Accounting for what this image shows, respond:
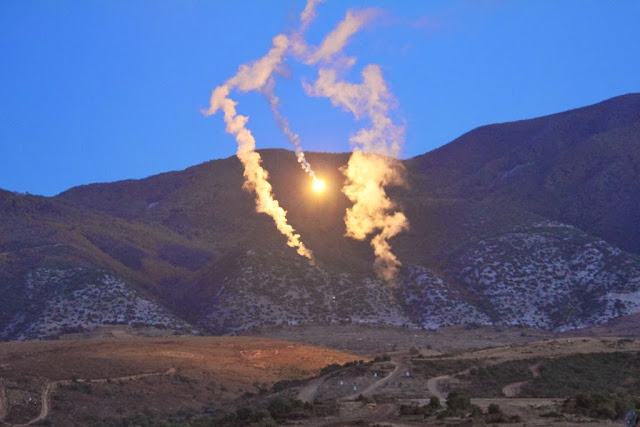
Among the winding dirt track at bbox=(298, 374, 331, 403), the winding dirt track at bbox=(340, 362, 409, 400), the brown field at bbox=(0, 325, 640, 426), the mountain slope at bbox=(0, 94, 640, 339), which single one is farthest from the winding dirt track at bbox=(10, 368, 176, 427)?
the mountain slope at bbox=(0, 94, 640, 339)

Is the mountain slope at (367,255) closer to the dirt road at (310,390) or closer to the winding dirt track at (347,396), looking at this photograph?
the winding dirt track at (347,396)

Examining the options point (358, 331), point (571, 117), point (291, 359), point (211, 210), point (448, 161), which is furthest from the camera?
point (448, 161)

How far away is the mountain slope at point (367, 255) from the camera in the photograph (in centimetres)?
7862

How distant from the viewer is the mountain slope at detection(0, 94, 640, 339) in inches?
3095

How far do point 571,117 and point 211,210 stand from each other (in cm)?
6405

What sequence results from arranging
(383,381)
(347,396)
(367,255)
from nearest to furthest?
(347,396) < (383,381) < (367,255)

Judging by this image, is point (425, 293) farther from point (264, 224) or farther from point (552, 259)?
point (264, 224)

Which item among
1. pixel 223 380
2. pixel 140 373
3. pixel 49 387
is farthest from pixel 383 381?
pixel 49 387

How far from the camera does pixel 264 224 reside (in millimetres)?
119812

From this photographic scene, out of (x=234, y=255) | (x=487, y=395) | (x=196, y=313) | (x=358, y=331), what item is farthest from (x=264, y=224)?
(x=487, y=395)

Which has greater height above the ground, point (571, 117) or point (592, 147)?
point (571, 117)

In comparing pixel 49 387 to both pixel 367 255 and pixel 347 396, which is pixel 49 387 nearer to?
pixel 347 396

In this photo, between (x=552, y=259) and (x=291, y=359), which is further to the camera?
(x=552, y=259)

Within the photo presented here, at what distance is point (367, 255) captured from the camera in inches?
3780
